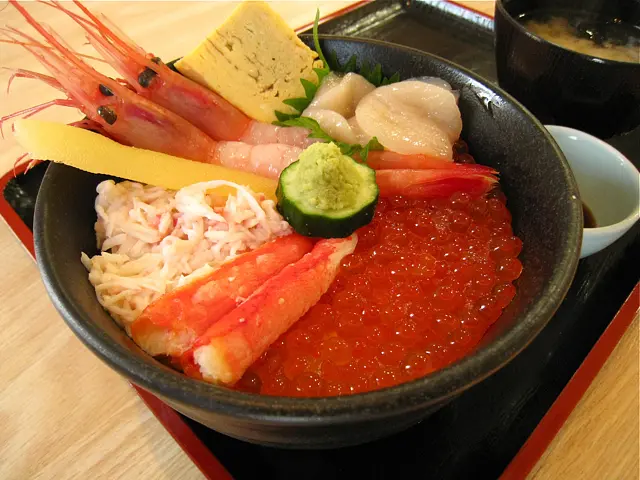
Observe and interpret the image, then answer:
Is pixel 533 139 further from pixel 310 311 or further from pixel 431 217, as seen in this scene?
pixel 310 311

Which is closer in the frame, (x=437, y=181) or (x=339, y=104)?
(x=437, y=181)

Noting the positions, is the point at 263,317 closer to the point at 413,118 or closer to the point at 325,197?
the point at 325,197

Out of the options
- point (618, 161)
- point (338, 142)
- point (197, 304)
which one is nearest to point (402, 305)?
point (197, 304)

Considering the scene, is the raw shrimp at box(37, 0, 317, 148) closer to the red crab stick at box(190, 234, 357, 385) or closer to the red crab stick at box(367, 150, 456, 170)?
the red crab stick at box(367, 150, 456, 170)

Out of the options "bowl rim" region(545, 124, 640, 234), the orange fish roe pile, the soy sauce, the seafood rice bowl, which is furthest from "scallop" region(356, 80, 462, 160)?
the soy sauce

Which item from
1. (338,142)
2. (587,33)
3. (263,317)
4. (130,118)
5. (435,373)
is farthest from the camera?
(587,33)

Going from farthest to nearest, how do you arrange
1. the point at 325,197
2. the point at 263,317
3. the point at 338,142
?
1. the point at 338,142
2. the point at 325,197
3. the point at 263,317

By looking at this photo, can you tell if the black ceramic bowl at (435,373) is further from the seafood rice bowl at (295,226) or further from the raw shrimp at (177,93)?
the raw shrimp at (177,93)
